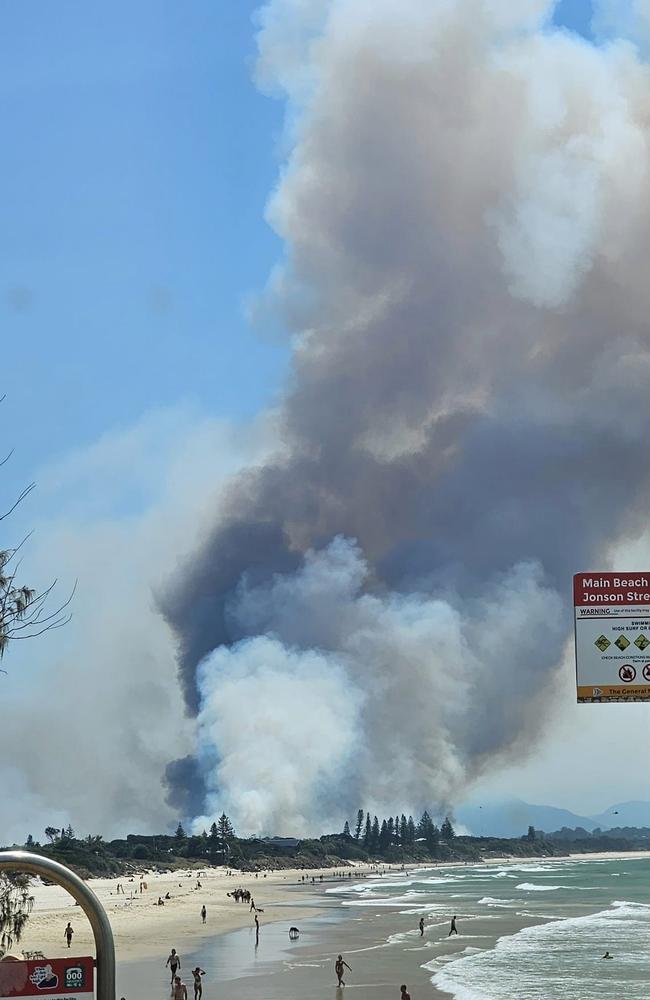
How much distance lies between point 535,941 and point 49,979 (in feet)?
259

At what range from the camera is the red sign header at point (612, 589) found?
1622 centimetres

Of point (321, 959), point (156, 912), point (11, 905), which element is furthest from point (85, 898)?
point (156, 912)

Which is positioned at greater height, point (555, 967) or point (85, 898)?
point (85, 898)

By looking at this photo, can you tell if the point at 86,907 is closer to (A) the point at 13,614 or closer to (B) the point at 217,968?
(A) the point at 13,614

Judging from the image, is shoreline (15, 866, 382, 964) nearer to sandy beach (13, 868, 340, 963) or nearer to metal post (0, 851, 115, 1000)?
sandy beach (13, 868, 340, 963)

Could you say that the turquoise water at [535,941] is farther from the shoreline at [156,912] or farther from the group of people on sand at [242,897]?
the shoreline at [156,912]

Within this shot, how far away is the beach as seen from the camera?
60.4 m

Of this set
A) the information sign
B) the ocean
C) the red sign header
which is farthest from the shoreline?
the information sign

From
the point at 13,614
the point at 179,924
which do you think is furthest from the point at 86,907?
the point at 179,924

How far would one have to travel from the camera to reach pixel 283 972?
64812 mm

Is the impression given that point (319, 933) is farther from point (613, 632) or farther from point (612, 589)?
point (612, 589)

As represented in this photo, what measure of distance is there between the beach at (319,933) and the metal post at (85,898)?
4554 cm

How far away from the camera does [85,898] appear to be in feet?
33.4

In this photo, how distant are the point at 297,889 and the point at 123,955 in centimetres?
10310
